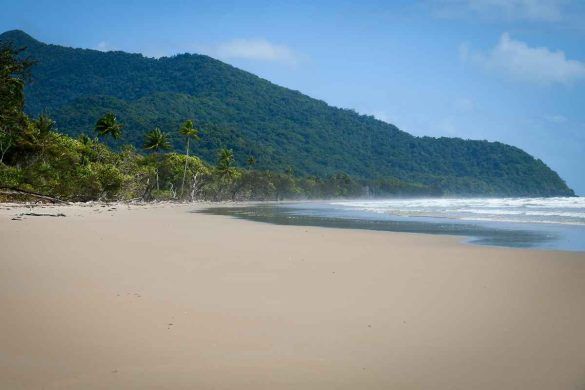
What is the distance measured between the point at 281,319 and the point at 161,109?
160917 mm

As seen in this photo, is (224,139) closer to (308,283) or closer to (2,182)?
(2,182)

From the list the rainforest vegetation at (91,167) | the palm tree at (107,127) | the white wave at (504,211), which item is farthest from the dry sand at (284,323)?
the palm tree at (107,127)

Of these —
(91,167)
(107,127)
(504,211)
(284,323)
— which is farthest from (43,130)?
(284,323)

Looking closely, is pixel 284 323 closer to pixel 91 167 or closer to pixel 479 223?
pixel 479 223

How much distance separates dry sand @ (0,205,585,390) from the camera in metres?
4.00

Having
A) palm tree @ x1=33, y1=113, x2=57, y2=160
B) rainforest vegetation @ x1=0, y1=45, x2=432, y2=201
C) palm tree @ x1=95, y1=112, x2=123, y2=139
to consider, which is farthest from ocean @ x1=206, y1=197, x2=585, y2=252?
palm tree @ x1=95, y1=112, x2=123, y2=139

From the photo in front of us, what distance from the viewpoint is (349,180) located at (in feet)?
490

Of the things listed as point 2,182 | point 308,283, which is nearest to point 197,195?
point 2,182

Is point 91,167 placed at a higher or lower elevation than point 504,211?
higher

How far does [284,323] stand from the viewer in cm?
551

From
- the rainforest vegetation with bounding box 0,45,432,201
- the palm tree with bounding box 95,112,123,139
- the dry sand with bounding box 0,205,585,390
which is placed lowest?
the dry sand with bounding box 0,205,585,390

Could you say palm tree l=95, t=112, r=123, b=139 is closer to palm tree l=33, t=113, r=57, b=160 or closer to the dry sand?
palm tree l=33, t=113, r=57, b=160

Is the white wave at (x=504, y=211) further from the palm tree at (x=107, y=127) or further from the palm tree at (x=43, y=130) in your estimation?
the palm tree at (x=107, y=127)

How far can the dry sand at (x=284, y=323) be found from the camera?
4.00m
